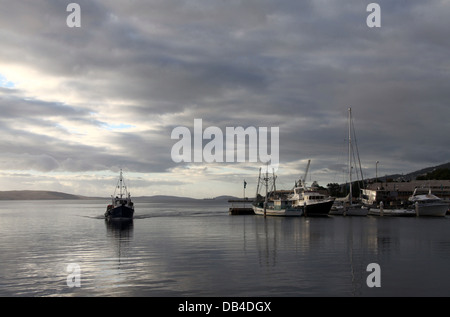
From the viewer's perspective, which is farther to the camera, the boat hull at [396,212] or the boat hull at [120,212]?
the boat hull at [396,212]

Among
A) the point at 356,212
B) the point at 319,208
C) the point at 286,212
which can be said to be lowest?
the point at 356,212

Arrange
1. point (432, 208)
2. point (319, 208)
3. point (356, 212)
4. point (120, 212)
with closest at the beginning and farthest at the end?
1. point (120, 212)
2. point (432, 208)
3. point (319, 208)
4. point (356, 212)

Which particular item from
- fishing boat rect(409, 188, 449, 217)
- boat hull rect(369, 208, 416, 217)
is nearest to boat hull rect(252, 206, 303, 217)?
boat hull rect(369, 208, 416, 217)

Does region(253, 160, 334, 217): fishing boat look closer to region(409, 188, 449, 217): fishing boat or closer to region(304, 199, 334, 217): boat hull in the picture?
region(304, 199, 334, 217): boat hull

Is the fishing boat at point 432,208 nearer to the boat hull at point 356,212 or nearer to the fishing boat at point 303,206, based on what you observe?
the boat hull at point 356,212

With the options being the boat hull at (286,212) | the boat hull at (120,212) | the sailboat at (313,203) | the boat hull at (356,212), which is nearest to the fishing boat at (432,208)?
the boat hull at (356,212)

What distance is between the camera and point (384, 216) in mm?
135000

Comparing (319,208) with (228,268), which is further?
(319,208)

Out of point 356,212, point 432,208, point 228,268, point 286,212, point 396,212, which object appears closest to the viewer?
point 228,268

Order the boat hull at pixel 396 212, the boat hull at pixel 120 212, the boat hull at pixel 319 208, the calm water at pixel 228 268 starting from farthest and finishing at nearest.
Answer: the boat hull at pixel 319 208
the boat hull at pixel 396 212
the boat hull at pixel 120 212
the calm water at pixel 228 268

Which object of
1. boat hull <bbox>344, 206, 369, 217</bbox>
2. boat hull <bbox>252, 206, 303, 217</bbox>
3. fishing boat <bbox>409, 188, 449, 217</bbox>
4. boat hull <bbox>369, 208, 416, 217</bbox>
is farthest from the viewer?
A: boat hull <bbox>344, 206, 369, 217</bbox>

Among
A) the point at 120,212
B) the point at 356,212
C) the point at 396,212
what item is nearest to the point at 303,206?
the point at 356,212

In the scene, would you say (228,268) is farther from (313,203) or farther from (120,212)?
(313,203)
